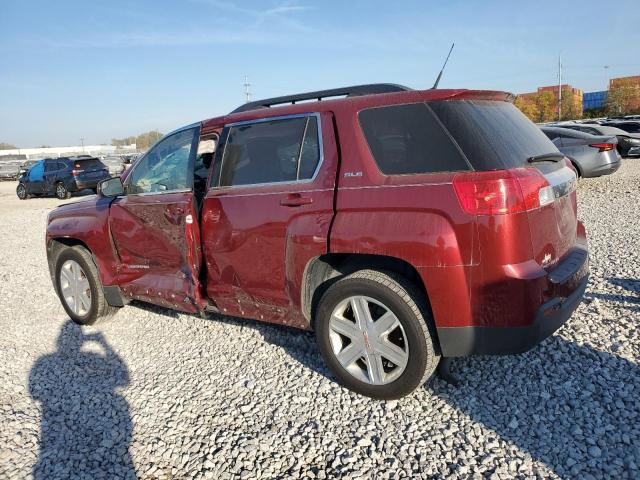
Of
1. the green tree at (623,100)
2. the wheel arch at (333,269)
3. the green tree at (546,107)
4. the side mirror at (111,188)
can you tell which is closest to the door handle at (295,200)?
the wheel arch at (333,269)

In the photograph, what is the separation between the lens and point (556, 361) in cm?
341

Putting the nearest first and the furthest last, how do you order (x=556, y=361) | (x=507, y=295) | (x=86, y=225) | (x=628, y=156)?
(x=507, y=295)
(x=556, y=361)
(x=86, y=225)
(x=628, y=156)

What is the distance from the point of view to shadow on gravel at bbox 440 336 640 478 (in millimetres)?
2465

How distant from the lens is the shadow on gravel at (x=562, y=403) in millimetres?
2465

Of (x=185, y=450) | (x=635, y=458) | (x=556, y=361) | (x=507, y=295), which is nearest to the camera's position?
(x=635, y=458)

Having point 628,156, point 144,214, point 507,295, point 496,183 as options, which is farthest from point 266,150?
point 628,156

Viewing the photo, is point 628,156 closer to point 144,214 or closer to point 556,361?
point 556,361

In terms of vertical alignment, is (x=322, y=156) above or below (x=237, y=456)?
above

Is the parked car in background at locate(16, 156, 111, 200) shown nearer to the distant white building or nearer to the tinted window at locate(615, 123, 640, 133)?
the tinted window at locate(615, 123, 640, 133)

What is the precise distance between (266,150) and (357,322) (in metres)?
1.43

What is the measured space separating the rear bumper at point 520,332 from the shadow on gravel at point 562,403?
46cm

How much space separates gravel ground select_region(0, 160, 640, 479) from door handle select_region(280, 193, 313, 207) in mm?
1268

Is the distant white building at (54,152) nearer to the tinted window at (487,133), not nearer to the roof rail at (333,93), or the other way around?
the roof rail at (333,93)

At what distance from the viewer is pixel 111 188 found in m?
4.50
